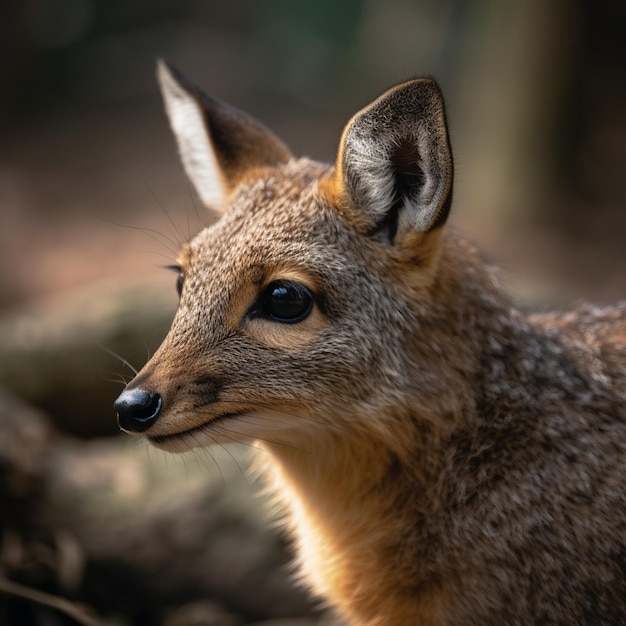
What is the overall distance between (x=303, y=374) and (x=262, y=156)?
1.79 m

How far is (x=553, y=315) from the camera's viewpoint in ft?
18.8

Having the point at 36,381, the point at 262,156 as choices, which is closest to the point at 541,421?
the point at 262,156

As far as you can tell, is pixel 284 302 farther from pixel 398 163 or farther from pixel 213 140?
pixel 213 140

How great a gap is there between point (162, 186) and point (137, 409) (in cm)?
1375

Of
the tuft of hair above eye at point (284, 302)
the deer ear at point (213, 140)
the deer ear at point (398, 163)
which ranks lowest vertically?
the tuft of hair above eye at point (284, 302)

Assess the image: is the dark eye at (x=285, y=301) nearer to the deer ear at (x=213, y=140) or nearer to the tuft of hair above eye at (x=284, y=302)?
the tuft of hair above eye at (x=284, y=302)

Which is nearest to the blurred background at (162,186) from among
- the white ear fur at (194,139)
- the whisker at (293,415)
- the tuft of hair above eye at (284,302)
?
the white ear fur at (194,139)

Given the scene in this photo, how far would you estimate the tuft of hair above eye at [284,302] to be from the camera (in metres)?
4.15

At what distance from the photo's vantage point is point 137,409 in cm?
386

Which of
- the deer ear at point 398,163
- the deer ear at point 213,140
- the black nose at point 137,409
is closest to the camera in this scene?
the black nose at point 137,409

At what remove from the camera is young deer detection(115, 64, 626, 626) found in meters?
4.09

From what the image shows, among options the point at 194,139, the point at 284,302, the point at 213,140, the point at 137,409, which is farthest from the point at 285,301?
the point at 194,139

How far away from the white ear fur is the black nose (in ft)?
5.74

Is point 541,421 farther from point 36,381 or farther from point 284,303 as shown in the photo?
point 36,381
